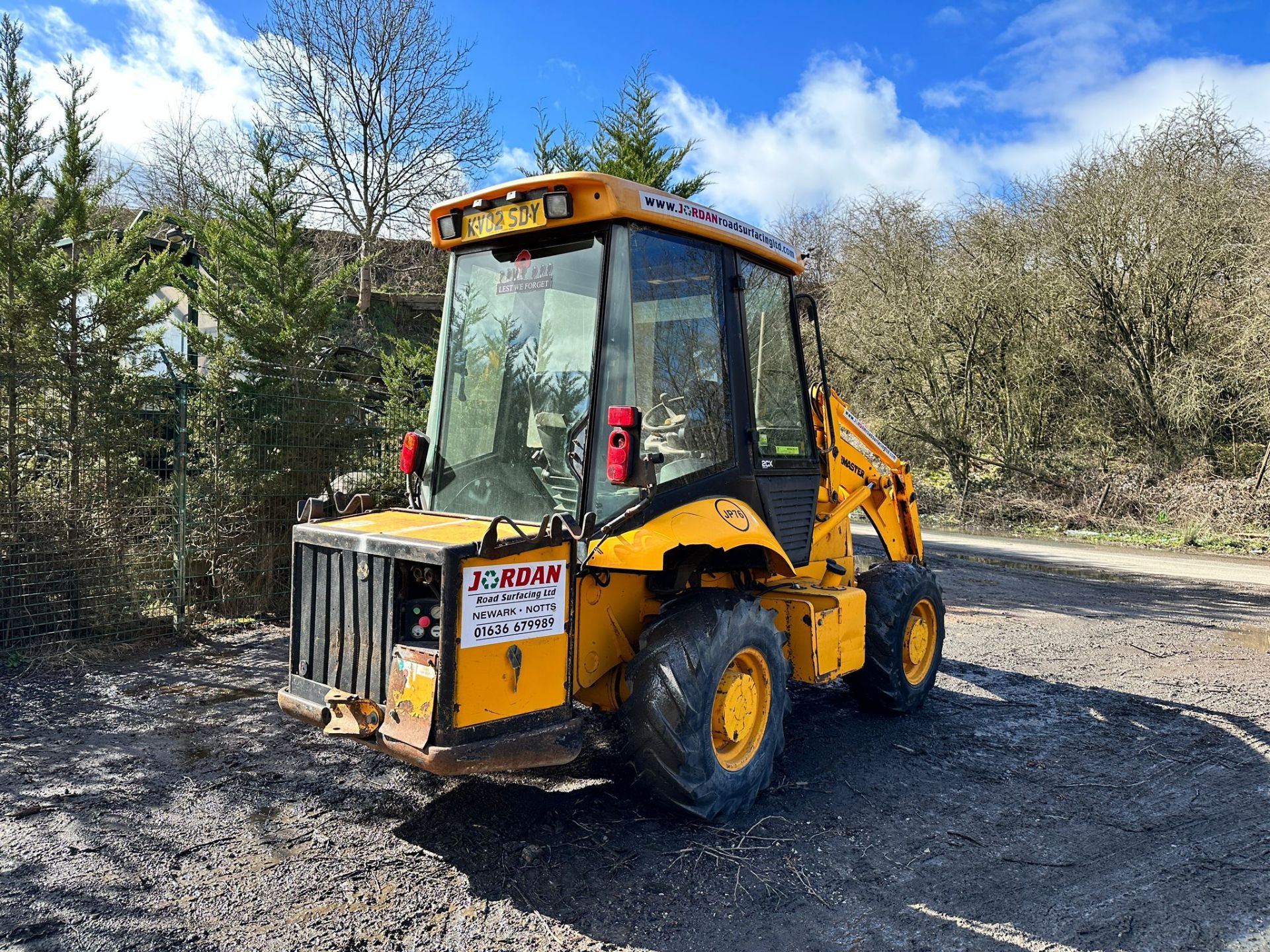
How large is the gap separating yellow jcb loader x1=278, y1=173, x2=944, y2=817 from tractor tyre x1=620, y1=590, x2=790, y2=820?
0.01 meters

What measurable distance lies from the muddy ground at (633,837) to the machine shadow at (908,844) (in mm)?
14

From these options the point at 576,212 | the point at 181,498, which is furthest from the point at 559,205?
the point at 181,498

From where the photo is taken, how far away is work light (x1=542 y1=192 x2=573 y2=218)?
12.8ft

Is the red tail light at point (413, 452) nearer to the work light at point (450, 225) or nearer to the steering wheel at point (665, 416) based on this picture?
the work light at point (450, 225)

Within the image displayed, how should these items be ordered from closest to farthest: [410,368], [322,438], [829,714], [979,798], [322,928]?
[322,928] → [979,798] → [829,714] → [322,438] → [410,368]

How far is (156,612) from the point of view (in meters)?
7.27

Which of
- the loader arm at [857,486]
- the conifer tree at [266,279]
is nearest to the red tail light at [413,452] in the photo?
the loader arm at [857,486]

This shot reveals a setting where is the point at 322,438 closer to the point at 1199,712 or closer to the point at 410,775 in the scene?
the point at 410,775

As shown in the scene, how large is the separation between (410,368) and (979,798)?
7.20 meters

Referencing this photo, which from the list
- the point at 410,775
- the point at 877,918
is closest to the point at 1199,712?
the point at 877,918

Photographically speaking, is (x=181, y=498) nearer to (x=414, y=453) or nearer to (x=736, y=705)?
(x=414, y=453)

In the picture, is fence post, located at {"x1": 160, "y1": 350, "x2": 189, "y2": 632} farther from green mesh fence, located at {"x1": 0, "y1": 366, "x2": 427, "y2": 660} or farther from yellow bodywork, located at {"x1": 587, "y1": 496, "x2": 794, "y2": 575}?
yellow bodywork, located at {"x1": 587, "y1": 496, "x2": 794, "y2": 575}

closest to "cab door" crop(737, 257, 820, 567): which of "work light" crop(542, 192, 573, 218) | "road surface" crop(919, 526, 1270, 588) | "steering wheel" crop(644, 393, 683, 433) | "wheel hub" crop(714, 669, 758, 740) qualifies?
"steering wheel" crop(644, 393, 683, 433)

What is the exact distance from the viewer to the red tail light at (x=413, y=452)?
4.49m
